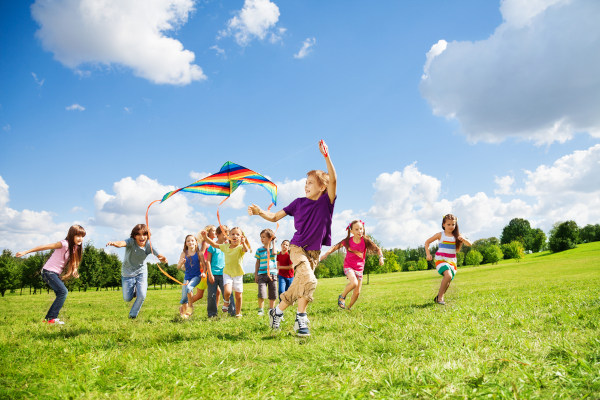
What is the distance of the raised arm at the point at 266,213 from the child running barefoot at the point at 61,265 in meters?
5.33

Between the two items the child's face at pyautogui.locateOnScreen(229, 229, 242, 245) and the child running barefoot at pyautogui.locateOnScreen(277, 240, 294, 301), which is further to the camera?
the child running barefoot at pyautogui.locateOnScreen(277, 240, 294, 301)

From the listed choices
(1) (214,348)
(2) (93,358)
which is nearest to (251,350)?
(1) (214,348)

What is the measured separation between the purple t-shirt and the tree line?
464cm

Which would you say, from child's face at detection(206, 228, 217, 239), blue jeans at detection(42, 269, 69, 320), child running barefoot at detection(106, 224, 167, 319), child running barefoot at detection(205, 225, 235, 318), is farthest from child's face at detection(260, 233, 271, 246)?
blue jeans at detection(42, 269, 69, 320)

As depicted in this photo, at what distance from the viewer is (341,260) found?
10.6 m

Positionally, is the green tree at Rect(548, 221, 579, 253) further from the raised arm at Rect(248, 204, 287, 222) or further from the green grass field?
the raised arm at Rect(248, 204, 287, 222)

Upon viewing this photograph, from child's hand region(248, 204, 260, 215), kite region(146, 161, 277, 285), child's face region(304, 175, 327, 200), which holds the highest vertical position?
kite region(146, 161, 277, 285)

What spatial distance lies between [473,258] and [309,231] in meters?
82.3

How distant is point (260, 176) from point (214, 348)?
17.4 ft

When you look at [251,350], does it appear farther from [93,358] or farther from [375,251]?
[375,251]

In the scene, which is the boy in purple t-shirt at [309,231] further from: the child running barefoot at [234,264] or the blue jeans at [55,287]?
the blue jeans at [55,287]

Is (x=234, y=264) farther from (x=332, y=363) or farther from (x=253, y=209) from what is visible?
(x=332, y=363)

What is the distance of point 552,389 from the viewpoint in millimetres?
2932

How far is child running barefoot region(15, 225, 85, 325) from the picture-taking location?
8.48 metres
